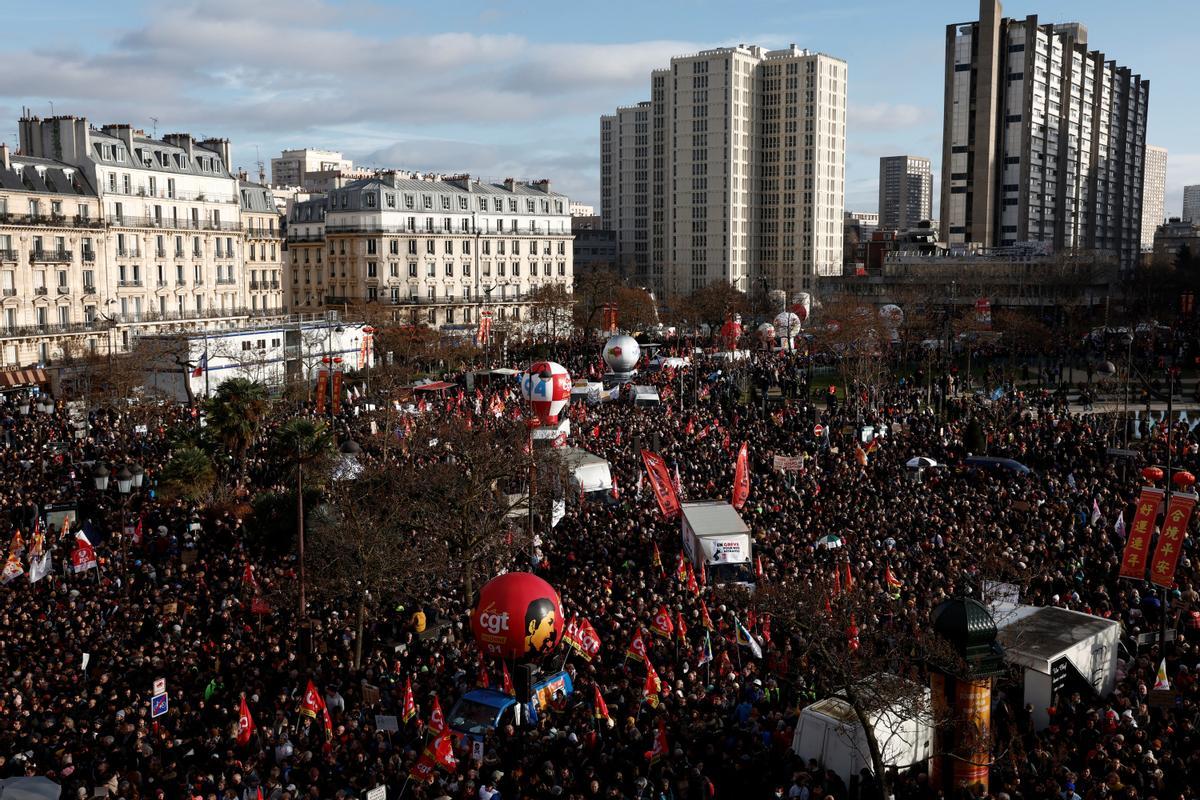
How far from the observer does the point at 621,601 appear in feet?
78.0

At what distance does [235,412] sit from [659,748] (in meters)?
23.1

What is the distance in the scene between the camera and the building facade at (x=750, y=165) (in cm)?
14612

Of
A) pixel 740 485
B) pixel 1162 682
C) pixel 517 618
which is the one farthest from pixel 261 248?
pixel 1162 682

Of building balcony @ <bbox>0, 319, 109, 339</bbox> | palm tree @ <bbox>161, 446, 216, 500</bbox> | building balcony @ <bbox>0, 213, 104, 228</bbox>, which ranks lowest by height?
palm tree @ <bbox>161, 446, 216, 500</bbox>

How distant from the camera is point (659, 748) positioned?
55.4 feet

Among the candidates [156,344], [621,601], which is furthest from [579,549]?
[156,344]

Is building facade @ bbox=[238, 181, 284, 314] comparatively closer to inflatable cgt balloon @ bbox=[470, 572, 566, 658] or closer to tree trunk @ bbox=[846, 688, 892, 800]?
inflatable cgt balloon @ bbox=[470, 572, 566, 658]

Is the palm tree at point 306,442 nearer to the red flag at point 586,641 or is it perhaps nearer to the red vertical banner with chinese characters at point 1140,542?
the red flag at point 586,641

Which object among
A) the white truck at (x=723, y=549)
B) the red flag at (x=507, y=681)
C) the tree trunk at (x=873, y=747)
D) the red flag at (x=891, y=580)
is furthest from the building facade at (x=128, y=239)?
the tree trunk at (x=873, y=747)

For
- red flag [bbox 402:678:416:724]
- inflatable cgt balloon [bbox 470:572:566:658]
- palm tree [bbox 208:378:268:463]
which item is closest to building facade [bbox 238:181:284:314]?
palm tree [bbox 208:378:268:463]

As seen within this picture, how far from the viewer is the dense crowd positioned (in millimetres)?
16594

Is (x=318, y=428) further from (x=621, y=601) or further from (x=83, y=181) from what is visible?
(x=83, y=181)

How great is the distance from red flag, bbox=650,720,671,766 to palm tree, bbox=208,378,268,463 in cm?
2271

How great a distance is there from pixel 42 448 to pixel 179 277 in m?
34.1
